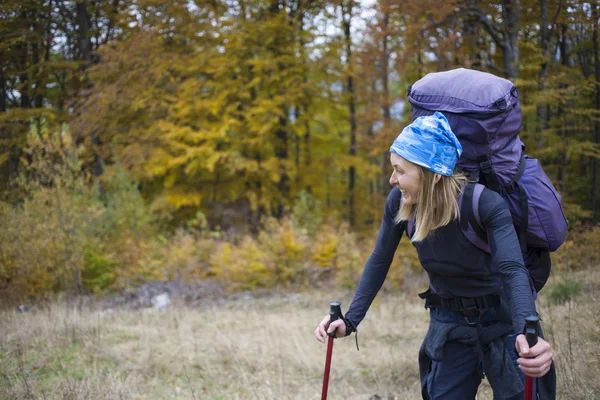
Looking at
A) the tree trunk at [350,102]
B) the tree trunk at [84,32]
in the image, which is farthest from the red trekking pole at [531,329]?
the tree trunk at [350,102]

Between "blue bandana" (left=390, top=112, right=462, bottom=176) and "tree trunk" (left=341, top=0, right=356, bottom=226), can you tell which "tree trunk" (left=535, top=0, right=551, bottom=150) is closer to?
"blue bandana" (left=390, top=112, right=462, bottom=176)

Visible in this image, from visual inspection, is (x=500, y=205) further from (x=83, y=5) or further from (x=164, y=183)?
(x=164, y=183)

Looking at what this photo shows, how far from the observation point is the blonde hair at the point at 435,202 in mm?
2016

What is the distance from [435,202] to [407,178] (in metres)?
0.16

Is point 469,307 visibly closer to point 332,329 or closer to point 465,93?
point 332,329

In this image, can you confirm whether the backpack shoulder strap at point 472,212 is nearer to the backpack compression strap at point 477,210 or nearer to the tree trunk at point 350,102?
the backpack compression strap at point 477,210

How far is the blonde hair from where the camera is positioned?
2.02 metres

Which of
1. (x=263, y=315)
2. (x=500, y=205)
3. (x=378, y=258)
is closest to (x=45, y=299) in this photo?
(x=263, y=315)

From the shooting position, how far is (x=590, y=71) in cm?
656

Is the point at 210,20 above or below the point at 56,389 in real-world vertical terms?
above

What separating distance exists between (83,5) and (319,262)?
7367mm

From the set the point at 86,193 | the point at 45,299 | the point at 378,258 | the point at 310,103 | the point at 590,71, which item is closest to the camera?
the point at 378,258

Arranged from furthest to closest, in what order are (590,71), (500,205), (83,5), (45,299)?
(83,5), (45,299), (590,71), (500,205)

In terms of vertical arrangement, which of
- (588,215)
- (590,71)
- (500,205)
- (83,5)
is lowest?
(588,215)
